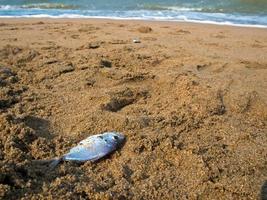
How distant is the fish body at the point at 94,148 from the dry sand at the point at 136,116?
2.2 inches

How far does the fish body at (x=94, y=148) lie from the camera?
2.95 m

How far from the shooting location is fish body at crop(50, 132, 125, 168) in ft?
9.69

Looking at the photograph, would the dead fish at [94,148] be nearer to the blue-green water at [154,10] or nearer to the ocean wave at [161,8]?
the blue-green water at [154,10]

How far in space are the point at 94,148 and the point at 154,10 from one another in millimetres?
8790

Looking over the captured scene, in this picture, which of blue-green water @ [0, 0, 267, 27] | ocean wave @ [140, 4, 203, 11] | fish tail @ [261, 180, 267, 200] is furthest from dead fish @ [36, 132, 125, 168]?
ocean wave @ [140, 4, 203, 11]

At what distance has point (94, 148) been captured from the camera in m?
3.04

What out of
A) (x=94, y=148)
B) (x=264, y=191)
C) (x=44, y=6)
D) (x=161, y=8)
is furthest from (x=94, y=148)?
(x=44, y=6)

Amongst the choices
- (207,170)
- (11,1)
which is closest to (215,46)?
(207,170)

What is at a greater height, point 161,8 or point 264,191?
point 161,8

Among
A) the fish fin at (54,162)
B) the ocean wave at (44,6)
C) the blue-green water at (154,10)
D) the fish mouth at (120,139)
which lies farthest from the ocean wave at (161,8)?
the fish fin at (54,162)

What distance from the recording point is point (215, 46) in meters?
6.57

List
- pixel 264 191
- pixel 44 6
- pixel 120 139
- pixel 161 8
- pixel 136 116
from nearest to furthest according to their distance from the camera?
pixel 264 191 < pixel 120 139 < pixel 136 116 < pixel 161 8 < pixel 44 6

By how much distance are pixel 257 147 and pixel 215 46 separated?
355cm

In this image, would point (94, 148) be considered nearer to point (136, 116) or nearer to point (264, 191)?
point (136, 116)
